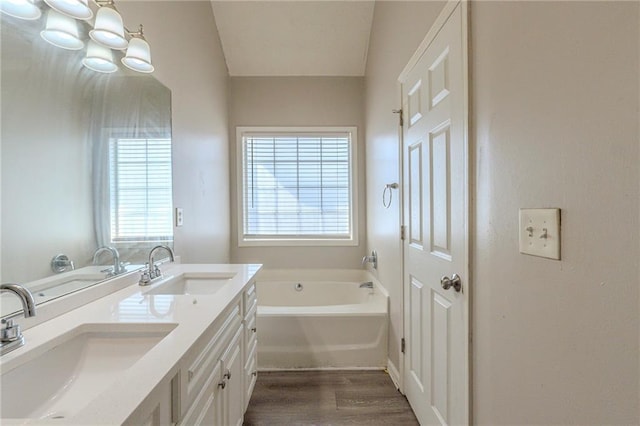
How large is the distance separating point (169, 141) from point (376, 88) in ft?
5.70

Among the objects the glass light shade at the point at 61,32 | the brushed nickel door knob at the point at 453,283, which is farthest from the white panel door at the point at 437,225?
the glass light shade at the point at 61,32

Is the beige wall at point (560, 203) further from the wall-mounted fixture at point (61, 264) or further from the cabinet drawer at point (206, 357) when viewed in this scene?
the wall-mounted fixture at point (61, 264)

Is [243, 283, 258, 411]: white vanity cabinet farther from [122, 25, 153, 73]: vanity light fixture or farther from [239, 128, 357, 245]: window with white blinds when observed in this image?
[239, 128, 357, 245]: window with white blinds

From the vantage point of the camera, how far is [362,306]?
2.32 metres

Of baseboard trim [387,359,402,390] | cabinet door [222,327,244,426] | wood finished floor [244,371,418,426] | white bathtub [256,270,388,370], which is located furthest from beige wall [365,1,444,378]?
cabinet door [222,327,244,426]

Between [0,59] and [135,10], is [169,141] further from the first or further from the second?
[0,59]

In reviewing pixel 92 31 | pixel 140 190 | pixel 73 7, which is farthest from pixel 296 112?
pixel 73 7

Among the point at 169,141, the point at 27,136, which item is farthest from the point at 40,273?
the point at 169,141

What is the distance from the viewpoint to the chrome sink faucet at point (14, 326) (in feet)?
2.29

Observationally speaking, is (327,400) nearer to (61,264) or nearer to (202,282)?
(202,282)

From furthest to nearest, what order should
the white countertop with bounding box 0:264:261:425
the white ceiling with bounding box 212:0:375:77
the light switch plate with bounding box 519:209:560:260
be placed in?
the white ceiling with bounding box 212:0:375:77 → the light switch plate with bounding box 519:209:560:260 → the white countertop with bounding box 0:264:261:425

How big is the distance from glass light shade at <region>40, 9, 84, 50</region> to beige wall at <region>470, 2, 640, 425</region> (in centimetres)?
145

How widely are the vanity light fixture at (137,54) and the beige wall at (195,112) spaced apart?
0.13 metres

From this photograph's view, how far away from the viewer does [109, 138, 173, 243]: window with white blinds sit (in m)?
1.34
